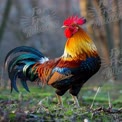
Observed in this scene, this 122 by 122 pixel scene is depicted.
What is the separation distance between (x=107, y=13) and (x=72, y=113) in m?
3.06

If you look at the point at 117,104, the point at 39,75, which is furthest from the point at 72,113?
the point at 117,104

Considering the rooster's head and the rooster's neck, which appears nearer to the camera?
the rooster's neck

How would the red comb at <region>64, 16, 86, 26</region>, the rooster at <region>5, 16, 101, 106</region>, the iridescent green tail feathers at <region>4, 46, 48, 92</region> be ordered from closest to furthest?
the rooster at <region>5, 16, 101, 106</region>, the red comb at <region>64, 16, 86, 26</region>, the iridescent green tail feathers at <region>4, 46, 48, 92</region>

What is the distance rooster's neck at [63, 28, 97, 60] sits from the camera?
7250 mm

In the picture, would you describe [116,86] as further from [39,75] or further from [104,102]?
[39,75]

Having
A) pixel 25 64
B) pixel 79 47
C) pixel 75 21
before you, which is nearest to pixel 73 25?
pixel 75 21

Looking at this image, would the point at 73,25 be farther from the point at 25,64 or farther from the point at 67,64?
the point at 25,64

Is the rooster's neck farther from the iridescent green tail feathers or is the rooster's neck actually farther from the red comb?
the iridescent green tail feathers

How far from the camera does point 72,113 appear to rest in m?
6.44

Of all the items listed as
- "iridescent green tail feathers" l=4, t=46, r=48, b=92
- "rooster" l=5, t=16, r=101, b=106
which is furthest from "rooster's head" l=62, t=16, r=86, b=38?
"iridescent green tail feathers" l=4, t=46, r=48, b=92

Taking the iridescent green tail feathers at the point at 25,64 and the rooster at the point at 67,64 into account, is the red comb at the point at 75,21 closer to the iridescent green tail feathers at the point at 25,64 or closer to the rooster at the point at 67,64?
the rooster at the point at 67,64

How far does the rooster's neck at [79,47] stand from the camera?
23.8ft

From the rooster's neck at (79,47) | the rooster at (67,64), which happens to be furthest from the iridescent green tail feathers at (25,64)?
the rooster's neck at (79,47)

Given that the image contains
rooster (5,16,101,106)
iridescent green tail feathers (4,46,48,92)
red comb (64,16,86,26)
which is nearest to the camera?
rooster (5,16,101,106)
